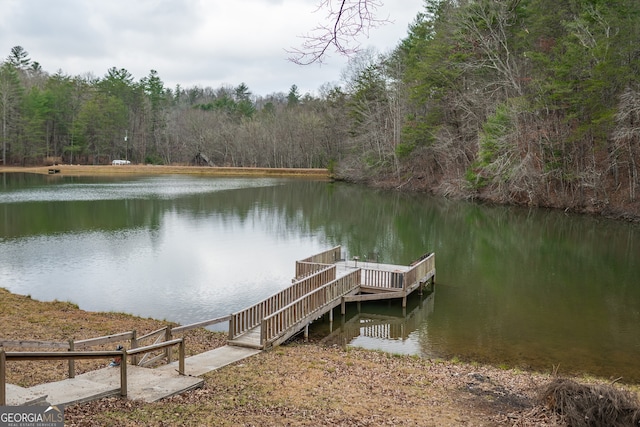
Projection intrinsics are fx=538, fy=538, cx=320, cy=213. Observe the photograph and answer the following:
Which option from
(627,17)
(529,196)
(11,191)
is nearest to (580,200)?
(529,196)

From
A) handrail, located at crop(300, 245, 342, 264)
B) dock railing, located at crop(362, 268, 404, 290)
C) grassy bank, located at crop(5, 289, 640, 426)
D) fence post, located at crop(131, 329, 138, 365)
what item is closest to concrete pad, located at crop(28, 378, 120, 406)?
grassy bank, located at crop(5, 289, 640, 426)

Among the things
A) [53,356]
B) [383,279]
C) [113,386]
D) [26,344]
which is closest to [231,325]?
[113,386]

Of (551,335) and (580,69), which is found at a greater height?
(580,69)

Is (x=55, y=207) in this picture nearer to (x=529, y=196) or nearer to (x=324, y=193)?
(x=324, y=193)

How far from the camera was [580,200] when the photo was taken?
125 feet

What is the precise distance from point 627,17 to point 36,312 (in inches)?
1422

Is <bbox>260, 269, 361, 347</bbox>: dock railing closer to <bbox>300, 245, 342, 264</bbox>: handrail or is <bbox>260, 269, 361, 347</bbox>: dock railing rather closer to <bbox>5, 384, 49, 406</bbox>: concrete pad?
<bbox>300, 245, 342, 264</bbox>: handrail

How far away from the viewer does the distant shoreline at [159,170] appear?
80.8 metres

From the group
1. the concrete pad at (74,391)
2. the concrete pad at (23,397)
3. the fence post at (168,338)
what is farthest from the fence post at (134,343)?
the concrete pad at (23,397)

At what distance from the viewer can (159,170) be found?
85062 mm

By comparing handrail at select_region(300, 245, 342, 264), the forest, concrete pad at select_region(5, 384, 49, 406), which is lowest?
handrail at select_region(300, 245, 342, 264)

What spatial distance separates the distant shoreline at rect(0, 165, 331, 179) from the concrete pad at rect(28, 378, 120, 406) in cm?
7296

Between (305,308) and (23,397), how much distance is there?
26.7 feet

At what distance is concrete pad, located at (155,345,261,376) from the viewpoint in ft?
29.1
